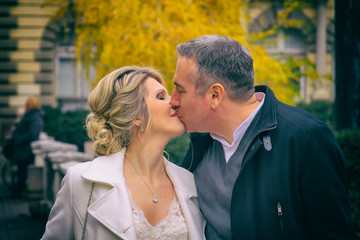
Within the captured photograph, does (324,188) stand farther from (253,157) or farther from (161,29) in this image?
(161,29)

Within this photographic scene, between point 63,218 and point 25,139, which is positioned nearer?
point 63,218

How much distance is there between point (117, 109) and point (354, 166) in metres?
3.17

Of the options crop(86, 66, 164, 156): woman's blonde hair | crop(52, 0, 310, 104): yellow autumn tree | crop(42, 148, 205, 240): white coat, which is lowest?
crop(42, 148, 205, 240): white coat

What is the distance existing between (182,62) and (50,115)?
38.8 ft

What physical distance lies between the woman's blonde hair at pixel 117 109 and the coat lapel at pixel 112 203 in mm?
265

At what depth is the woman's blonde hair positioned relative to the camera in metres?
2.88

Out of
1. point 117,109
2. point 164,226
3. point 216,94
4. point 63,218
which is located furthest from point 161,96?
point 63,218

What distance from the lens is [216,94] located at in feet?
8.49

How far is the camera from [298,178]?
2168mm

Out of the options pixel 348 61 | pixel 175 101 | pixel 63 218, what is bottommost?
pixel 63 218

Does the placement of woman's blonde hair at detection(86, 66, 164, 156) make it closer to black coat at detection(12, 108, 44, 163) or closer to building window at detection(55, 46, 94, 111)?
black coat at detection(12, 108, 44, 163)

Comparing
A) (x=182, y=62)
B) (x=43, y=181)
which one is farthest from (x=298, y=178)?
(x=43, y=181)

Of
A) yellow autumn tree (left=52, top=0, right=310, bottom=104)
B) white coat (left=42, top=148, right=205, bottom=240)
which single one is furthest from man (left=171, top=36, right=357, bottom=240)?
yellow autumn tree (left=52, top=0, right=310, bottom=104)

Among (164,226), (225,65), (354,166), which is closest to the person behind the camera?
(225,65)
